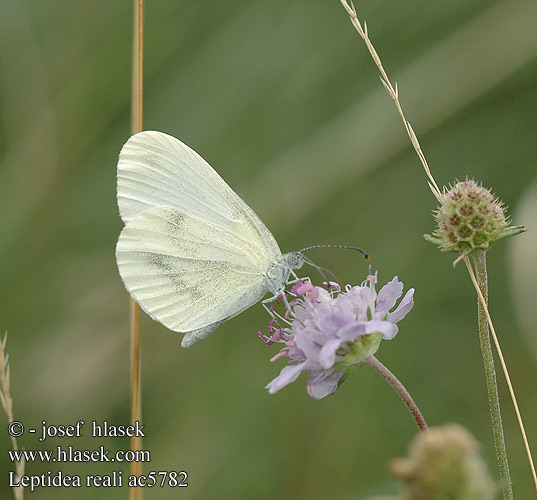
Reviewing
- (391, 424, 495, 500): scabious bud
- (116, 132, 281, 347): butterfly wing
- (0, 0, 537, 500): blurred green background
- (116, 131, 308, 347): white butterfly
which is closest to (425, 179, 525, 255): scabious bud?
(116, 131, 308, 347): white butterfly

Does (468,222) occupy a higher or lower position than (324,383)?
higher

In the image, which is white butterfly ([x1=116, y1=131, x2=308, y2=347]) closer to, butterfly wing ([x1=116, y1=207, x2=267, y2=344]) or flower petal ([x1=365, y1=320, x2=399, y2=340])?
butterfly wing ([x1=116, y1=207, x2=267, y2=344])

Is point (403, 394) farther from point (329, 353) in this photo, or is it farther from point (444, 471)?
point (444, 471)

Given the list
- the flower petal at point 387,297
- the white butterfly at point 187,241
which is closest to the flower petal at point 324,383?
the flower petal at point 387,297

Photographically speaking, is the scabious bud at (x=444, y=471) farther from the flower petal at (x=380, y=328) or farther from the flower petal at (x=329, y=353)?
Answer: the flower petal at (x=380, y=328)

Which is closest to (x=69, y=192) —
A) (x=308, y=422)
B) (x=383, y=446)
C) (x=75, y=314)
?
(x=75, y=314)

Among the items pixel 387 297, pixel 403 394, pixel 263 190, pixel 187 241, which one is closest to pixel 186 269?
pixel 187 241

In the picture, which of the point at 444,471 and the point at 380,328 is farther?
the point at 380,328
